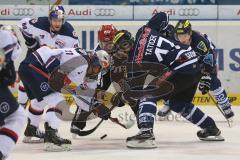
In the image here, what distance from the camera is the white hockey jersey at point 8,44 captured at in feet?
13.8

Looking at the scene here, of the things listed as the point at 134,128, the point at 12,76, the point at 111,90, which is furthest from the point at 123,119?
the point at 12,76

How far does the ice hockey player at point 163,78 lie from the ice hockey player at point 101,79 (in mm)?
381

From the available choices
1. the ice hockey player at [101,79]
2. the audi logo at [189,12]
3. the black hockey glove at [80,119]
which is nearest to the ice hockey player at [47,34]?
the ice hockey player at [101,79]

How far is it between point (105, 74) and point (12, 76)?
2.51 meters

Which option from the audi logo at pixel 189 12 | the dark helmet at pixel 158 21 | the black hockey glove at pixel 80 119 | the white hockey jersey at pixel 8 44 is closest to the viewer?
the white hockey jersey at pixel 8 44

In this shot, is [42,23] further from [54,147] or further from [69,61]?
[54,147]

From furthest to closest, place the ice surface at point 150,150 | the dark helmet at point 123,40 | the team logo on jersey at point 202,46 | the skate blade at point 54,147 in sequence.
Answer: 1. the team logo on jersey at point 202,46
2. the dark helmet at point 123,40
3. the skate blade at point 54,147
4. the ice surface at point 150,150

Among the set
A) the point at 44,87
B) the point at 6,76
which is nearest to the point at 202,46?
the point at 44,87

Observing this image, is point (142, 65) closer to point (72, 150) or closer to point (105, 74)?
point (105, 74)

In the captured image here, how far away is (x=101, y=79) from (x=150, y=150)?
3.87ft

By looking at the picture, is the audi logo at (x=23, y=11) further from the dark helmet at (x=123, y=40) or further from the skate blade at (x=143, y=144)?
the skate blade at (x=143, y=144)

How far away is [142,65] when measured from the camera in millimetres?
6270

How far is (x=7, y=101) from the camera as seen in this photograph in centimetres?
427

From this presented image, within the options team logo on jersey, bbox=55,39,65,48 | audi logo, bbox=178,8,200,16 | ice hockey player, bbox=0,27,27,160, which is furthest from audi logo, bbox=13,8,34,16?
ice hockey player, bbox=0,27,27,160
